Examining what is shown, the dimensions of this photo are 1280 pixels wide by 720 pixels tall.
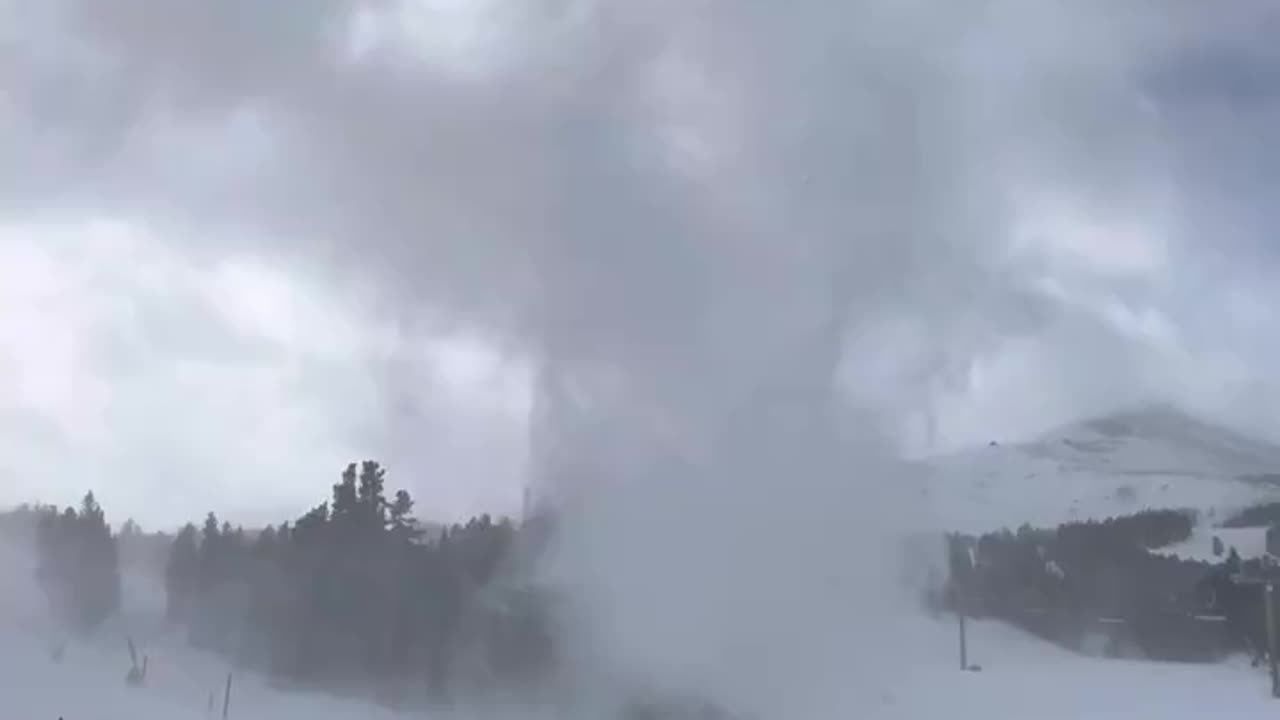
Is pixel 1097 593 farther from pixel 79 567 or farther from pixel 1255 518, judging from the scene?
pixel 79 567

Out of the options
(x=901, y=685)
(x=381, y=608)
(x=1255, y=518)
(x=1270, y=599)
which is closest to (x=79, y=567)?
(x=381, y=608)

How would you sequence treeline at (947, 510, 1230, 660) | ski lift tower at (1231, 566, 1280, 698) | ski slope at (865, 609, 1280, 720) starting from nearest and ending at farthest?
ski slope at (865, 609, 1280, 720) < ski lift tower at (1231, 566, 1280, 698) < treeline at (947, 510, 1230, 660)

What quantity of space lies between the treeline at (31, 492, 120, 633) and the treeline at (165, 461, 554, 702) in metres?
6.95

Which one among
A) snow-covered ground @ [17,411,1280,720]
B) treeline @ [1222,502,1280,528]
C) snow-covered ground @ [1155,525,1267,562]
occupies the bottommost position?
snow-covered ground @ [17,411,1280,720]

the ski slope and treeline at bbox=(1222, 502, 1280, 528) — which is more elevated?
treeline at bbox=(1222, 502, 1280, 528)

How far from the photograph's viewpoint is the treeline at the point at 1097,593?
64.2 meters

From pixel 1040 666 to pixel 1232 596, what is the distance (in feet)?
30.0

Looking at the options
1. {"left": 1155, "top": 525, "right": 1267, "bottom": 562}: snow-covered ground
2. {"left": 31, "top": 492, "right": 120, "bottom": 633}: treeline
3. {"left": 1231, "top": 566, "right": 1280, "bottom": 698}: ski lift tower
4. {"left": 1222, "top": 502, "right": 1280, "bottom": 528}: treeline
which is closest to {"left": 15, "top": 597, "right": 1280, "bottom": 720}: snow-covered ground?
{"left": 1231, "top": 566, "right": 1280, "bottom": 698}: ski lift tower

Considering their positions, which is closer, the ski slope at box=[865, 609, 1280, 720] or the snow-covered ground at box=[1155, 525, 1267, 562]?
the ski slope at box=[865, 609, 1280, 720]

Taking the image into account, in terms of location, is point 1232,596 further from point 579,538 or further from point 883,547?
point 579,538

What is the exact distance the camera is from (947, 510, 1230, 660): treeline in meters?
Result: 64.2

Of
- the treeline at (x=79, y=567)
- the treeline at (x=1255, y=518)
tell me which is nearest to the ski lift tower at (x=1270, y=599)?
the treeline at (x=1255, y=518)

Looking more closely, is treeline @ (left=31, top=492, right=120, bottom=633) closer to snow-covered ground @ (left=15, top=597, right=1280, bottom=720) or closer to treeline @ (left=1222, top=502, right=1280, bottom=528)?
snow-covered ground @ (left=15, top=597, right=1280, bottom=720)

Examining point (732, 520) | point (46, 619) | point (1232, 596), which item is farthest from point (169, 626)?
point (1232, 596)
